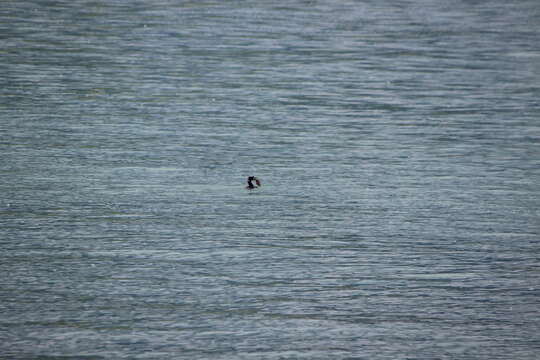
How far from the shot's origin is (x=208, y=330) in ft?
4.14

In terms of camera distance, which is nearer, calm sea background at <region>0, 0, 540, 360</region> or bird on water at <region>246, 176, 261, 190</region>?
calm sea background at <region>0, 0, 540, 360</region>

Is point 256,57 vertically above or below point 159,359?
above

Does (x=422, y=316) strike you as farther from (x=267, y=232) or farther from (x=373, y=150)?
(x=373, y=150)

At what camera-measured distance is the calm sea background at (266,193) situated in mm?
1282

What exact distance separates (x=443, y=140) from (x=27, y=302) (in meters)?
1.24

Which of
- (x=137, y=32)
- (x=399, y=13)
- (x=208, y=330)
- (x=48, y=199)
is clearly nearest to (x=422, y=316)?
(x=208, y=330)

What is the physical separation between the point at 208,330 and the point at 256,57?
6.12 feet

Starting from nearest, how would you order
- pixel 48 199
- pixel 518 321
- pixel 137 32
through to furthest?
pixel 518 321, pixel 48 199, pixel 137 32

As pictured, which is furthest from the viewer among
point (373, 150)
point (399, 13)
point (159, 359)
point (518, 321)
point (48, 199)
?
point (399, 13)

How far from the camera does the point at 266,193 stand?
72.5 inches

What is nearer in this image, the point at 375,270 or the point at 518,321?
the point at 518,321

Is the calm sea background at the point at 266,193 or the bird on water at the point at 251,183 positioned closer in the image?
the calm sea background at the point at 266,193

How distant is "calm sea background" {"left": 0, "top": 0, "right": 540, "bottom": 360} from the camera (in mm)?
1282

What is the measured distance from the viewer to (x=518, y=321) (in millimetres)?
1307
